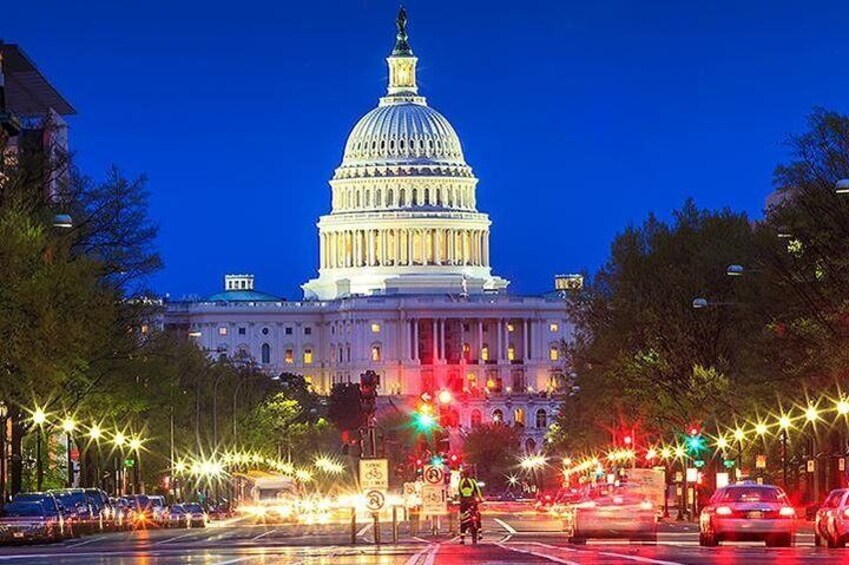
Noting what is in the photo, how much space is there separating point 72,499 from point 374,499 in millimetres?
22015

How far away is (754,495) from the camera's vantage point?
5800cm

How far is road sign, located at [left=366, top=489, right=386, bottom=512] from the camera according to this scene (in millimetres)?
60969

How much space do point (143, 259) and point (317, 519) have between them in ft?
83.7

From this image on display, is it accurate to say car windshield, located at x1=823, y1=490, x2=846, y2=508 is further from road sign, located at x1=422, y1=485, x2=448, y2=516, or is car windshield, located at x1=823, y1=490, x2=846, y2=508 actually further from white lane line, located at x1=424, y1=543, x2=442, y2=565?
road sign, located at x1=422, y1=485, x2=448, y2=516

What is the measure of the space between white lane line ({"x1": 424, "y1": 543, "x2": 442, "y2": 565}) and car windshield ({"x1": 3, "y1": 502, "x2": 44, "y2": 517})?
49.1 ft

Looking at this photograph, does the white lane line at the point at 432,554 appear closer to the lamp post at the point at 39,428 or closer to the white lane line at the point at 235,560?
the white lane line at the point at 235,560

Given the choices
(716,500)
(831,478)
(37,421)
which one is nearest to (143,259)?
(37,421)

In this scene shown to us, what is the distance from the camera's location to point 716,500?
192ft

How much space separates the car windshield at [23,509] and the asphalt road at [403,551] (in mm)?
1541

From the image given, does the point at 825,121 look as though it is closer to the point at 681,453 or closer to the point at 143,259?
the point at 143,259

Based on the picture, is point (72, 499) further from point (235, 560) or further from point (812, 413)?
point (235, 560)

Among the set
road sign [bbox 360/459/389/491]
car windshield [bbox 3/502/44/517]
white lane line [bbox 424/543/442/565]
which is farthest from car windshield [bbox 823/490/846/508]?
car windshield [bbox 3/502/44/517]

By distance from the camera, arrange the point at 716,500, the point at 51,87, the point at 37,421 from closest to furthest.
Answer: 1. the point at 716,500
2. the point at 37,421
3. the point at 51,87

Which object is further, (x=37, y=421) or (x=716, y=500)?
(x=37, y=421)
